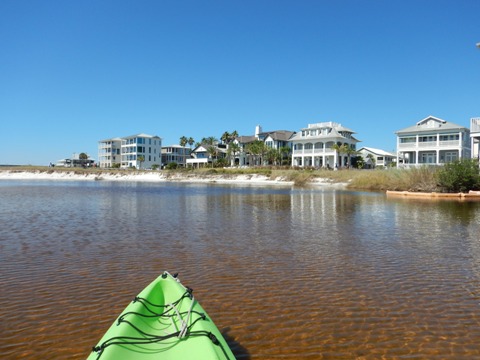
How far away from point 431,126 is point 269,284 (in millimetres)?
66745

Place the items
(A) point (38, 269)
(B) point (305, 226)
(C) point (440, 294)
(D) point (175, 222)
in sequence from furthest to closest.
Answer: (D) point (175, 222)
(B) point (305, 226)
(A) point (38, 269)
(C) point (440, 294)

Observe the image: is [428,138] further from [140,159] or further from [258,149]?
[140,159]

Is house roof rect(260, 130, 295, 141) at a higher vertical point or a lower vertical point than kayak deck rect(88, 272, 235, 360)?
higher

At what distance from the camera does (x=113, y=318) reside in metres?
6.52

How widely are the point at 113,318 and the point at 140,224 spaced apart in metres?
11.8

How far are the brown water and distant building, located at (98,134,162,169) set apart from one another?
10581 cm

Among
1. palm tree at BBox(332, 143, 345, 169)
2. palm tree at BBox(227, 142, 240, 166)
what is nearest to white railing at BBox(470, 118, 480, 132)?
palm tree at BBox(332, 143, 345, 169)

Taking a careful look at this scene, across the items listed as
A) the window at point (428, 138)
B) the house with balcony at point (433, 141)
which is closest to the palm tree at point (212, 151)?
the house with balcony at point (433, 141)

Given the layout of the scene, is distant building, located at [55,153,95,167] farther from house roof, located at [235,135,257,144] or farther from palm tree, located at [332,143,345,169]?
palm tree, located at [332,143,345,169]

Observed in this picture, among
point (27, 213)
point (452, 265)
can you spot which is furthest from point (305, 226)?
point (27, 213)

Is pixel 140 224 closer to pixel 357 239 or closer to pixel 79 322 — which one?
pixel 357 239

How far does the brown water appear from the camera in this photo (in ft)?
18.9

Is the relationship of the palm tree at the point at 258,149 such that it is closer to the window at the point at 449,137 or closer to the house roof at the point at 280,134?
the house roof at the point at 280,134

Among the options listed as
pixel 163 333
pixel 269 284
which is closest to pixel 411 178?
pixel 269 284
